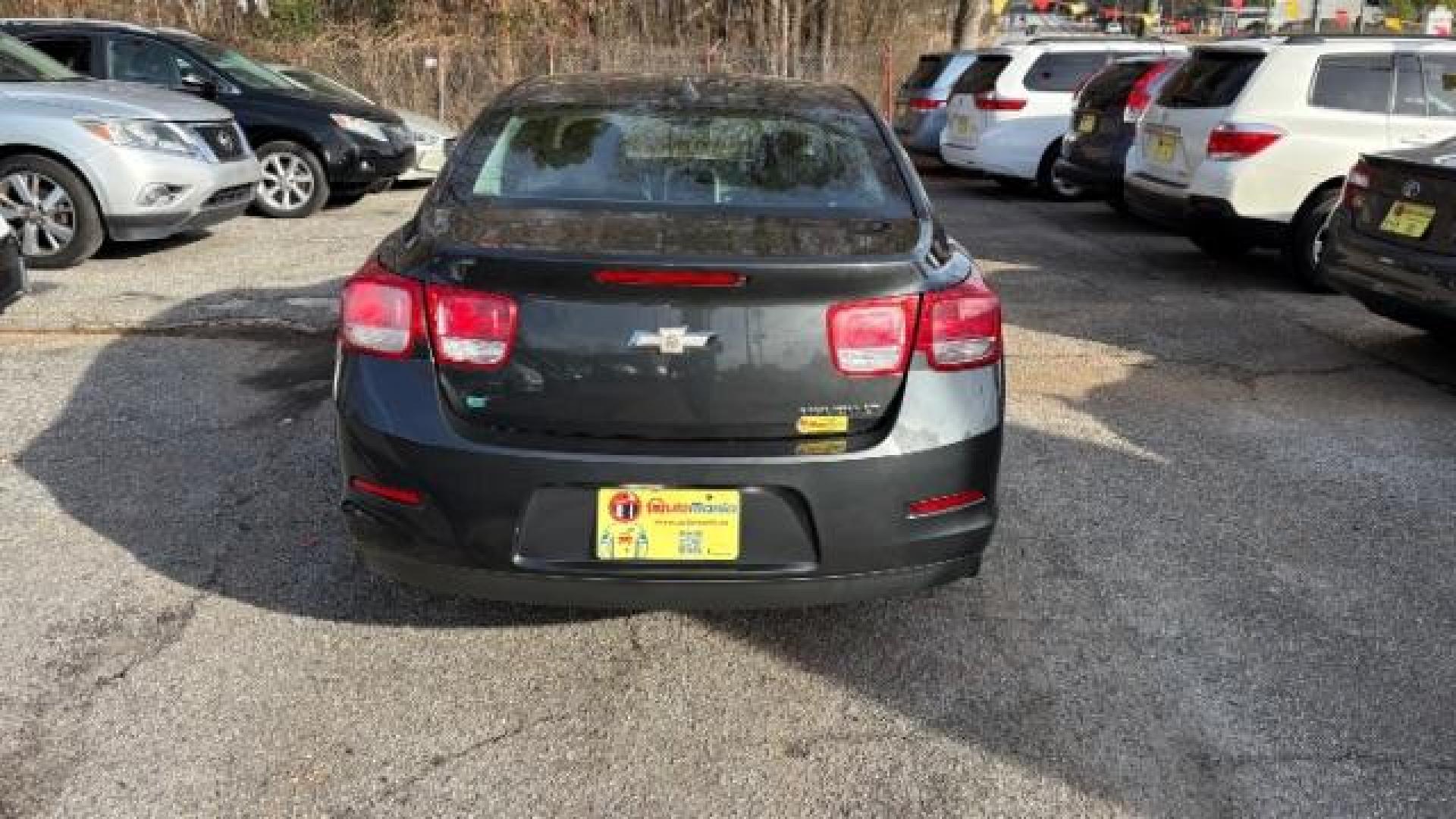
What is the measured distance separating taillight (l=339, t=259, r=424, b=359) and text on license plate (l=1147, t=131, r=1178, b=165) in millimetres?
7474

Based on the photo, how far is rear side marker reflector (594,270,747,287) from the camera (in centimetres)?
283

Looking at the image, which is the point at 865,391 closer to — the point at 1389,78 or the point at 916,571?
the point at 916,571

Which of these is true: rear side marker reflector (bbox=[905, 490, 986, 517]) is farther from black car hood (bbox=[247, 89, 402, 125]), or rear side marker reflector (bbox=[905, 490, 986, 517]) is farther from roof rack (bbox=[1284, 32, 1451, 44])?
black car hood (bbox=[247, 89, 402, 125])

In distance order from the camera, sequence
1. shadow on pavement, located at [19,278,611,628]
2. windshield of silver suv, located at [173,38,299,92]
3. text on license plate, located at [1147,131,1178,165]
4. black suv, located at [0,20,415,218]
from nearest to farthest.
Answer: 1. shadow on pavement, located at [19,278,611,628]
2. text on license plate, located at [1147,131,1178,165]
3. black suv, located at [0,20,415,218]
4. windshield of silver suv, located at [173,38,299,92]

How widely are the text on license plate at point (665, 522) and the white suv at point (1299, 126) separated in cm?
675

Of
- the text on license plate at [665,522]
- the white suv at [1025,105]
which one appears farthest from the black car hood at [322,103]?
the text on license plate at [665,522]

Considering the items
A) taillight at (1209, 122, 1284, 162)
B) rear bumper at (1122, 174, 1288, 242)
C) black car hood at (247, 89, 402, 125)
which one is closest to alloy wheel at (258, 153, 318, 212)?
black car hood at (247, 89, 402, 125)

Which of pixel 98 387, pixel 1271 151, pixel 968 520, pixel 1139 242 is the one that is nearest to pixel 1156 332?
pixel 1271 151

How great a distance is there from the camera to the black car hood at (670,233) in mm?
2939

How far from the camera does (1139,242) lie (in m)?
10.8

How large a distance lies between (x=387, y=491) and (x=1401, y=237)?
5471mm

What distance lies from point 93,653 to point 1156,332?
19.7 feet

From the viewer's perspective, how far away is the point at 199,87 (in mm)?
10898

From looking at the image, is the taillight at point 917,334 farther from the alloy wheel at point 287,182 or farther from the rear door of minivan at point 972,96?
the rear door of minivan at point 972,96
